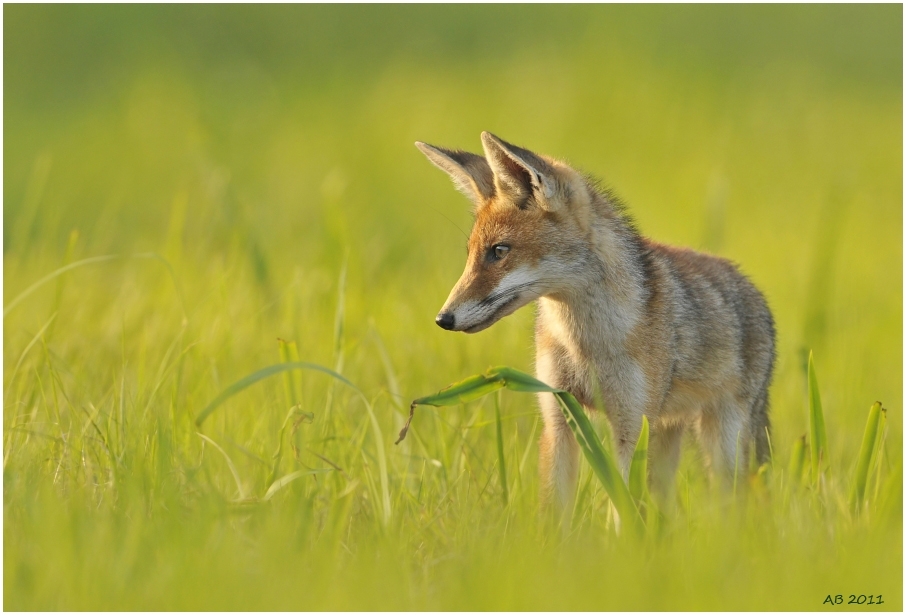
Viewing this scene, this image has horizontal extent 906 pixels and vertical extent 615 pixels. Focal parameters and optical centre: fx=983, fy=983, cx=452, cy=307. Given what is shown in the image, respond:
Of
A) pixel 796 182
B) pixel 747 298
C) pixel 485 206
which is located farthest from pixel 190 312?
pixel 796 182

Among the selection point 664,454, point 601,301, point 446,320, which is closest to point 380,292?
point 664,454

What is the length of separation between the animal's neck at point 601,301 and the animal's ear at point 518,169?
0.38 m

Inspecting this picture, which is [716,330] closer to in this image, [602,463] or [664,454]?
[664,454]

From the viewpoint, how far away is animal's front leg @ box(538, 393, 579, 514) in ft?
16.8

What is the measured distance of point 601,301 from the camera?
5000 mm

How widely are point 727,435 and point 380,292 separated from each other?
388 cm

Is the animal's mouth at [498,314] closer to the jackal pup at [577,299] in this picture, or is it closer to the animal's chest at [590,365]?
the jackal pup at [577,299]

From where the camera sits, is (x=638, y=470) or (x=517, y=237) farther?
(x=517, y=237)

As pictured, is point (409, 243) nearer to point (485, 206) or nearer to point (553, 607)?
point (485, 206)

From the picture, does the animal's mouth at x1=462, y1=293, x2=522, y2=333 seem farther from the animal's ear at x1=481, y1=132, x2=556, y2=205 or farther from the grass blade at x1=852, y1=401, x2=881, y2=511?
the grass blade at x1=852, y1=401, x2=881, y2=511

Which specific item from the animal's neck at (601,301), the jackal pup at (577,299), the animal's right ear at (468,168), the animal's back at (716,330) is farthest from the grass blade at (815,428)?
the animal's right ear at (468,168)

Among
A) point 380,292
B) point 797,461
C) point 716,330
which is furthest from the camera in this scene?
point 380,292

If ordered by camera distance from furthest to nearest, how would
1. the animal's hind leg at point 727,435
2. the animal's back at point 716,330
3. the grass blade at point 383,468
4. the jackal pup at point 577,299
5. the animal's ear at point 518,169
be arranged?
the animal's hind leg at point 727,435 → the animal's back at point 716,330 → the jackal pup at point 577,299 → the animal's ear at point 518,169 → the grass blade at point 383,468

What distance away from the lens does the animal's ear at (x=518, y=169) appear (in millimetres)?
4723
